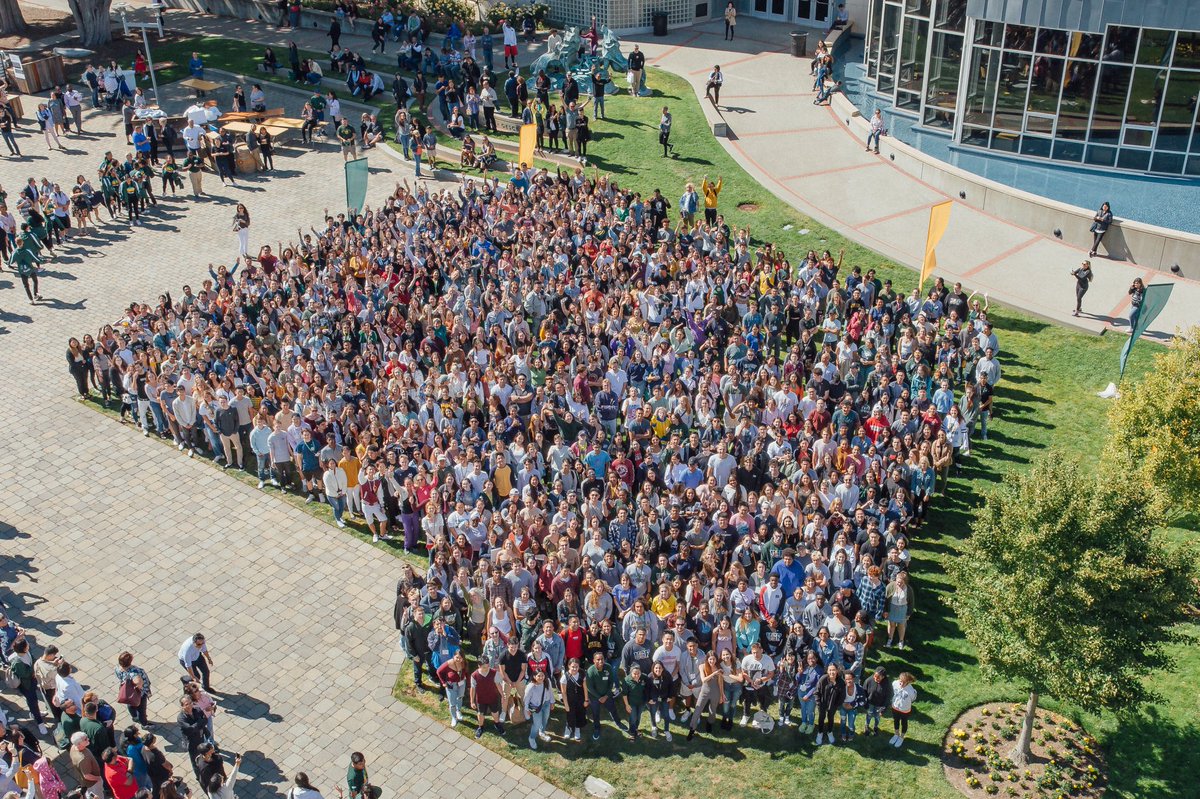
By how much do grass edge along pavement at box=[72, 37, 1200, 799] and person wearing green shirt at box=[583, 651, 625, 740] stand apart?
37 centimetres

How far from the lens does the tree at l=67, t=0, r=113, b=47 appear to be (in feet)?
142

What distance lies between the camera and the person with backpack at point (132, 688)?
47.5 ft

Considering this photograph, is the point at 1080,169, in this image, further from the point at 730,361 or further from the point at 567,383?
the point at 567,383

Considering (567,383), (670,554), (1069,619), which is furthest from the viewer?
(567,383)

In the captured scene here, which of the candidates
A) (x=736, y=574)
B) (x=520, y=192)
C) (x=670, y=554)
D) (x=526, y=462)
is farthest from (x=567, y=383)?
(x=520, y=192)

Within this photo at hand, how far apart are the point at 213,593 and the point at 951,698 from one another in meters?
10.9

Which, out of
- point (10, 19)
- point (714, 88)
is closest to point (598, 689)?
point (714, 88)

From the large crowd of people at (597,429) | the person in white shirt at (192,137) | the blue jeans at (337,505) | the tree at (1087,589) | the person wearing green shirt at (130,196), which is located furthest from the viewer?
the person in white shirt at (192,137)

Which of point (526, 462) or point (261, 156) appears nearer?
point (526, 462)

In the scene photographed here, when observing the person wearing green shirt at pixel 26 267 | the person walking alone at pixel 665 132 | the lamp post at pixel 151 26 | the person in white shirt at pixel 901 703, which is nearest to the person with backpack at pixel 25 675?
the person in white shirt at pixel 901 703

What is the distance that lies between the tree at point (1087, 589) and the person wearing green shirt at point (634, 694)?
4.36 meters

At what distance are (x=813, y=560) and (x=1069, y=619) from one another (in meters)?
3.54

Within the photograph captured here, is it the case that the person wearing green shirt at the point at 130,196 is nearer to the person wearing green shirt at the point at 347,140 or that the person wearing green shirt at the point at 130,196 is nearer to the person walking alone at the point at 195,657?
the person wearing green shirt at the point at 347,140

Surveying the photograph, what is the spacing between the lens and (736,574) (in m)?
15.0
